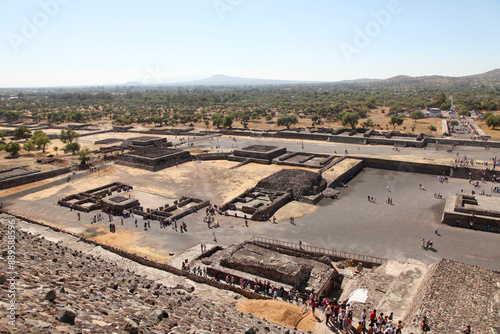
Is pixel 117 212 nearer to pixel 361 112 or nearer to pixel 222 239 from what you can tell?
pixel 222 239

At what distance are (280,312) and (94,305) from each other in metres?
7.13

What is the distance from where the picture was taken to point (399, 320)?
12.3 m

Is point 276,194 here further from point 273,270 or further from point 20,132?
point 20,132

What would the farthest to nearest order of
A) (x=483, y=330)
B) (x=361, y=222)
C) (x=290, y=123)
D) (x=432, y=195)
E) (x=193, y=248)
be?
(x=290, y=123)
(x=432, y=195)
(x=361, y=222)
(x=193, y=248)
(x=483, y=330)

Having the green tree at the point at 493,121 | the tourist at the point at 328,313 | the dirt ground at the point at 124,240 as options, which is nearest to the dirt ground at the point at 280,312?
the tourist at the point at 328,313

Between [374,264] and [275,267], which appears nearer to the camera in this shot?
[275,267]

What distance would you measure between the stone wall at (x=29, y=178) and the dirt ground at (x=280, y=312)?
3199cm

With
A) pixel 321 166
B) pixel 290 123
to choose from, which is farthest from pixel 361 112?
pixel 321 166

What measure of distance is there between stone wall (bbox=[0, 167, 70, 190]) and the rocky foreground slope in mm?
25282

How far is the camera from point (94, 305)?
26.9 ft

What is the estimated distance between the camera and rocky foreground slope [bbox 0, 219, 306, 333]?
6.53 meters

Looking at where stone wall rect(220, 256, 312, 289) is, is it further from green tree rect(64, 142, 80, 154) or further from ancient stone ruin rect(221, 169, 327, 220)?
green tree rect(64, 142, 80, 154)

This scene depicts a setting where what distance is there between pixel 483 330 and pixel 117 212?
2462 centimetres

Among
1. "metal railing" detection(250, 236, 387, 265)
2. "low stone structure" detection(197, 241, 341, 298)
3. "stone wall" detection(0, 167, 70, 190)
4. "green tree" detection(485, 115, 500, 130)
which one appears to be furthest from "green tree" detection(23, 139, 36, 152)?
"green tree" detection(485, 115, 500, 130)
